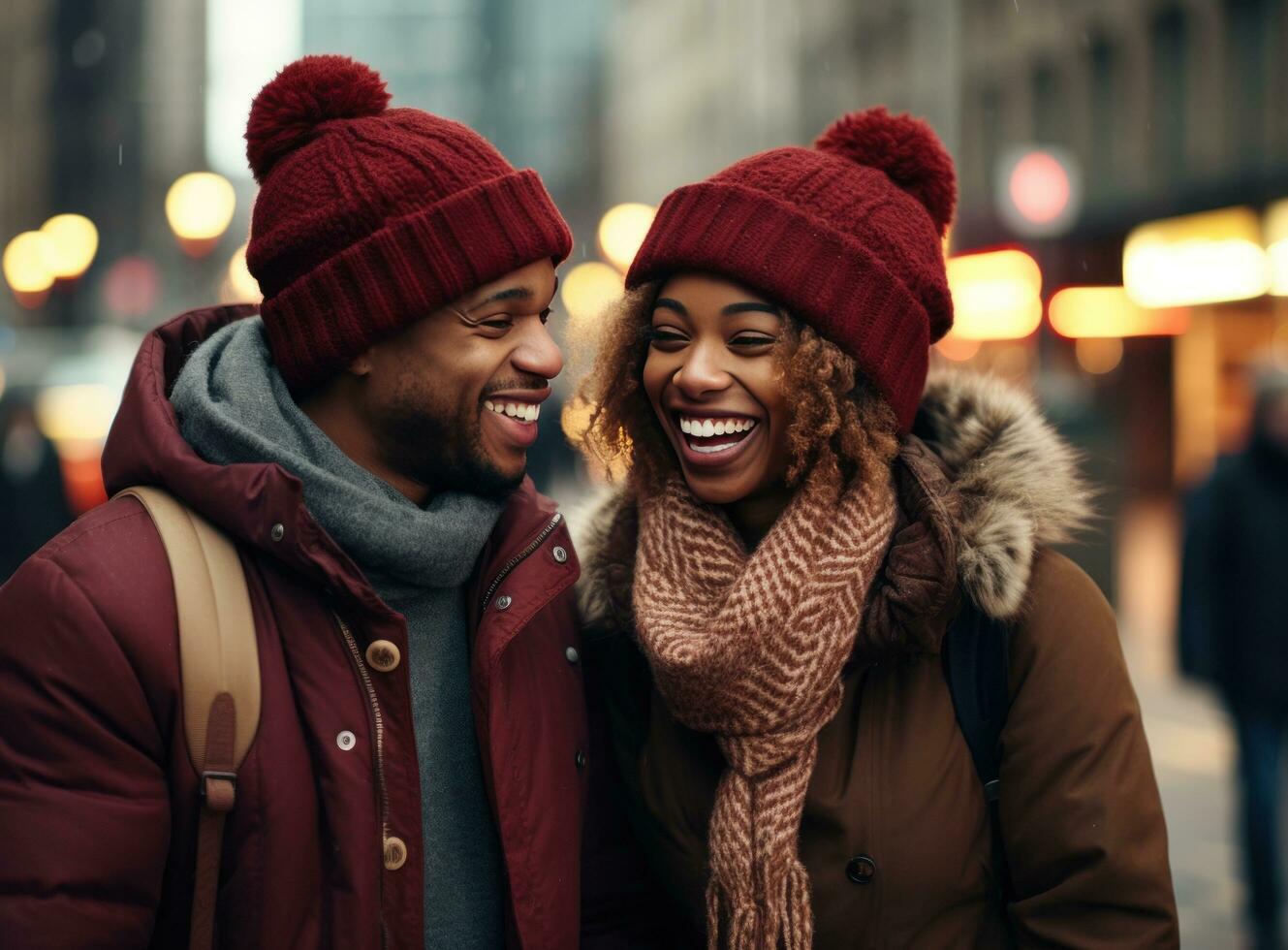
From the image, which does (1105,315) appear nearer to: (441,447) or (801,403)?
(801,403)

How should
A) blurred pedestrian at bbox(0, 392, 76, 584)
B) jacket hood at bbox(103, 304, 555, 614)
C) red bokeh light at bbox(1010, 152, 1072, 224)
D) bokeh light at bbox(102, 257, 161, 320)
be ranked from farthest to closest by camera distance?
bokeh light at bbox(102, 257, 161, 320) → red bokeh light at bbox(1010, 152, 1072, 224) → blurred pedestrian at bbox(0, 392, 76, 584) → jacket hood at bbox(103, 304, 555, 614)

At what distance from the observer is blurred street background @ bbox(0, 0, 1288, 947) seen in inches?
388

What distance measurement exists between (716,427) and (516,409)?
0.44m

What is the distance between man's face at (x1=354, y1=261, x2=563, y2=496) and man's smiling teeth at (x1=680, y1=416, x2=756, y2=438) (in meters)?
0.32

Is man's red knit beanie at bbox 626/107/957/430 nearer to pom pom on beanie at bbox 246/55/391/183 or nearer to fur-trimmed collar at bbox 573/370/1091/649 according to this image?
fur-trimmed collar at bbox 573/370/1091/649

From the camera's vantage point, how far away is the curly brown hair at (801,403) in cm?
276

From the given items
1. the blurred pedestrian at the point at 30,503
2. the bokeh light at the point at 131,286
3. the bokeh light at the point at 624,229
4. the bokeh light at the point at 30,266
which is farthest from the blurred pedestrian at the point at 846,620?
the bokeh light at the point at 131,286

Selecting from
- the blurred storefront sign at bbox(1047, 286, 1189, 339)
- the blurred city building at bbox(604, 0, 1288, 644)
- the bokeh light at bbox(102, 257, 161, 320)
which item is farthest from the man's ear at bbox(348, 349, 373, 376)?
the bokeh light at bbox(102, 257, 161, 320)

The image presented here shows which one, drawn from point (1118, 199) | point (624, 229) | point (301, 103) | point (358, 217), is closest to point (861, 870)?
point (358, 217)

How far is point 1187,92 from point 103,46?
147ft

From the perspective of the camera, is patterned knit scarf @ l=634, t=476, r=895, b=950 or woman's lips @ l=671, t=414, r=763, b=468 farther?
woman's lips @ l=671, t=414, r=763, b=468

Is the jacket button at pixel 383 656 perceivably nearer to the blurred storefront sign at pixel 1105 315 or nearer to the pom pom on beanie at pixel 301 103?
the pom pom on beanie at pixel 301 103

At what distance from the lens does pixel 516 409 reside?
2830mm

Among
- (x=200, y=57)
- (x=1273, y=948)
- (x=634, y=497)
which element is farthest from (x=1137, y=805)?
(x=200, y=57)
